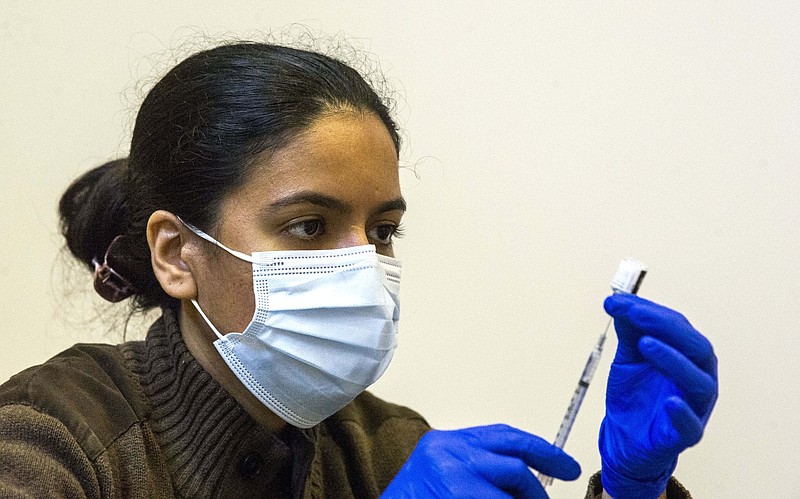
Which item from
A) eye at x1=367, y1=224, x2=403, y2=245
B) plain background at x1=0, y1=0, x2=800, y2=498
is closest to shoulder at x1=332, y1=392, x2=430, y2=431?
plain background at x1=0, y1=0, x2=800, y2=498

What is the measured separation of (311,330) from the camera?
3.56ft

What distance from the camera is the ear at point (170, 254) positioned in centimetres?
112

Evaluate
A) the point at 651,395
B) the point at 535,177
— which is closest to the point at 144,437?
the point at 651,395

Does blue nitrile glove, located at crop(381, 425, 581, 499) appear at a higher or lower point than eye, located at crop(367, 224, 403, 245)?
lower

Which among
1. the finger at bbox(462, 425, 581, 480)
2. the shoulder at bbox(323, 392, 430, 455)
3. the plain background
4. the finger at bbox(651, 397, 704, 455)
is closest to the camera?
the finger at bbox(651, 397, 704, 455)

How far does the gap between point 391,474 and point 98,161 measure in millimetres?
773

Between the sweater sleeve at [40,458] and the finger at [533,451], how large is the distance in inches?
17.4

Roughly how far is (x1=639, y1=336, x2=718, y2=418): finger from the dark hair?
1.62ft

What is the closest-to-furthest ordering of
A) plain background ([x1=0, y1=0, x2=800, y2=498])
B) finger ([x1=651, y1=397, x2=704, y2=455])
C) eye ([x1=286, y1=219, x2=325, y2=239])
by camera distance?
finger ([x1=651, y1=397, x2=704, y2=455]), eye ([x1=286, y1=219, x2=325, y2=239]), plain background ([x1=0, y1=0, x2=800, y2=498])

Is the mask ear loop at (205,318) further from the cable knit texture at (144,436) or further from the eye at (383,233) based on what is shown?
the eye at (383,233)

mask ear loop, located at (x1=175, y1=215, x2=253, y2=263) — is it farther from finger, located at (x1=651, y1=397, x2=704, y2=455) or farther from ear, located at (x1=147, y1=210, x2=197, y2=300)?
finger, located at (x1=651, y1=397, x2=704, y2=455)

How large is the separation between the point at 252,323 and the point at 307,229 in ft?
0.43

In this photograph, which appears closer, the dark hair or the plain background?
the dark hair

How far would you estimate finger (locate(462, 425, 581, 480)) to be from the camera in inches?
38.7
